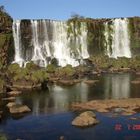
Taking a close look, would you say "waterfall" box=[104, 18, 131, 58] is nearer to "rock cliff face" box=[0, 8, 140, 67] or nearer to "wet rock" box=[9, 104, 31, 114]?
"rock cliff face" box=[0, 8, 140, 67]

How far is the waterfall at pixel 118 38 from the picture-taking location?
102 meters

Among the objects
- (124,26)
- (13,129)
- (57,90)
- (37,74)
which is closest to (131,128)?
(13,129)

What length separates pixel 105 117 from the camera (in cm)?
3997

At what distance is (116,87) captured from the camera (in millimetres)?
63406

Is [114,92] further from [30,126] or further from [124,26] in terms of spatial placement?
[124,26]

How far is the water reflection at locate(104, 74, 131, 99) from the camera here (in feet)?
180

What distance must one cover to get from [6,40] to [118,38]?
31306 millimetres

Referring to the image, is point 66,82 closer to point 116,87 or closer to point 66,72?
point 66,72

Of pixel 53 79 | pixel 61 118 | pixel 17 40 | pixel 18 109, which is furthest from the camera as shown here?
pixel 17 40

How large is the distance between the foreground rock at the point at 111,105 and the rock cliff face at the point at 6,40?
41454mm

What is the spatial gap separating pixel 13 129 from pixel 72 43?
2516 inches

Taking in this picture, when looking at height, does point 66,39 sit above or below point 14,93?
above

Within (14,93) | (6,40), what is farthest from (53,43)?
(14,93)

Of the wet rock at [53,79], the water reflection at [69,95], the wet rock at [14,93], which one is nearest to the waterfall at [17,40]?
the wet rock at [53,79]
